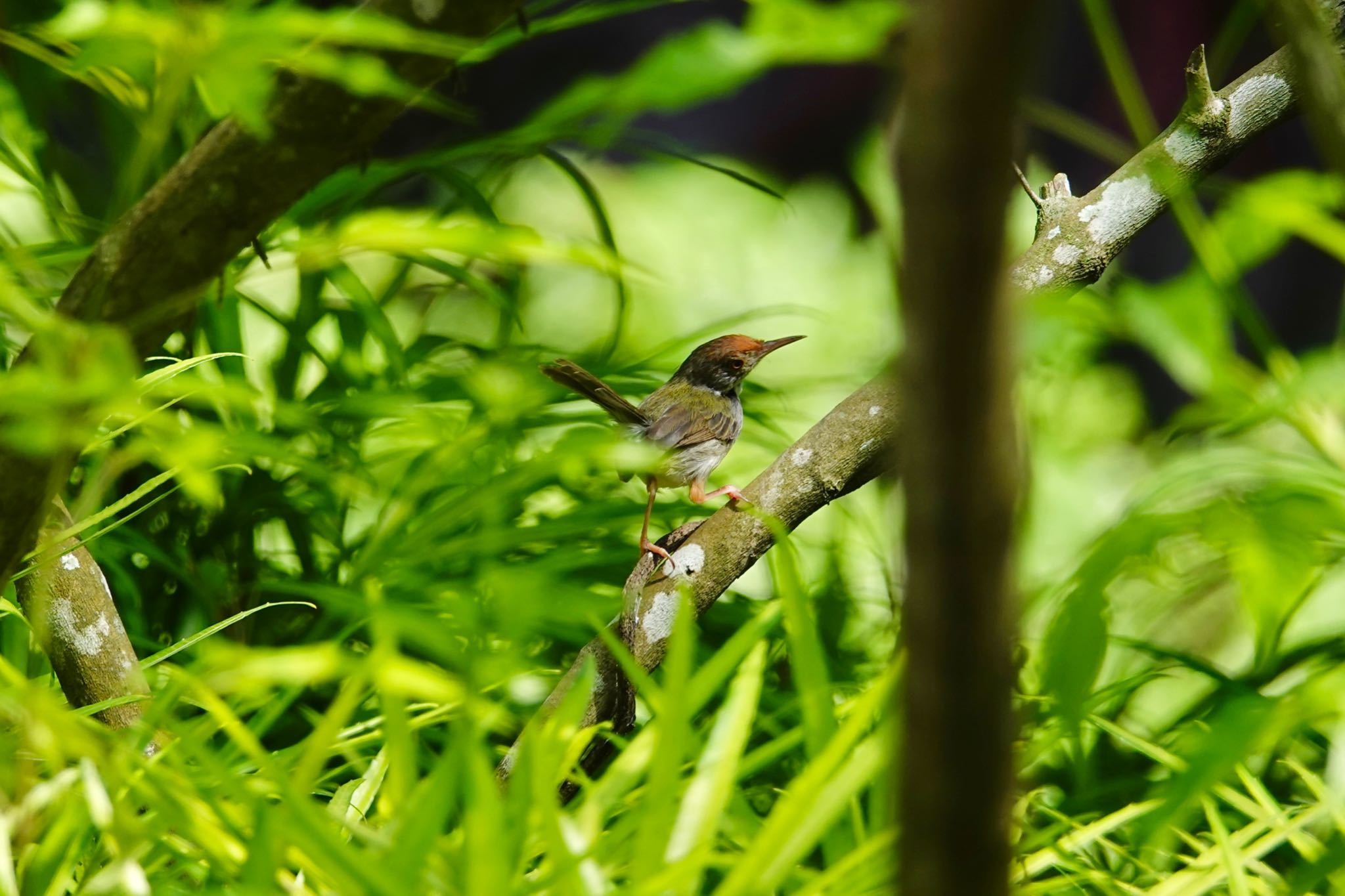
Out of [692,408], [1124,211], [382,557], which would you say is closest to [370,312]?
[382,557]

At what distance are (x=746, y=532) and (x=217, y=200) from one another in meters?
0.53

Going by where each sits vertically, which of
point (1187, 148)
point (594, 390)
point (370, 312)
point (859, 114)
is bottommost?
point (594, 390)

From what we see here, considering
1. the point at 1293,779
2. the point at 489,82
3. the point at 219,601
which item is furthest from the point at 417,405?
the point at 489,82

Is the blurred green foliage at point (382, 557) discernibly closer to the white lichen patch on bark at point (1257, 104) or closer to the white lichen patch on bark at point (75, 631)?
the white lichen patch on bark at point (75, 631)

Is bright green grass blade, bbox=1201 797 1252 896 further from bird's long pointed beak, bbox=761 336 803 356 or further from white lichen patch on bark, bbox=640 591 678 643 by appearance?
bird's long pointed beak, bbox=761 336 803 356

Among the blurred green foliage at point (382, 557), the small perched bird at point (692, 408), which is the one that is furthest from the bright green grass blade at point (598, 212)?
the small perched bird at point (692, 408)

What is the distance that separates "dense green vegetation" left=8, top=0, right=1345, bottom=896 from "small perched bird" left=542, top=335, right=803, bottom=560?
2.3 inches

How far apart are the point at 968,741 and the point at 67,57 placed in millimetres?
1415

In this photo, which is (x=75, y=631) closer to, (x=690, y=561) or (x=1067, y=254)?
(x=690, y=561)

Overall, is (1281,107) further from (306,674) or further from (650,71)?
(306,674)

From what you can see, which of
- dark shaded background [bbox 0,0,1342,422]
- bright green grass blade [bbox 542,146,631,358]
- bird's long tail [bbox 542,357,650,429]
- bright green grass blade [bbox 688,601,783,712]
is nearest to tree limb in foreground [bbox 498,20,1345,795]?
bright green grass blade [bbox 688,601,783,712]

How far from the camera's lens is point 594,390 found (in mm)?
1342

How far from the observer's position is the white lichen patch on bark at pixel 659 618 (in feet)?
3.43

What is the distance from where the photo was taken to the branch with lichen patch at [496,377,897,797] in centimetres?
104
